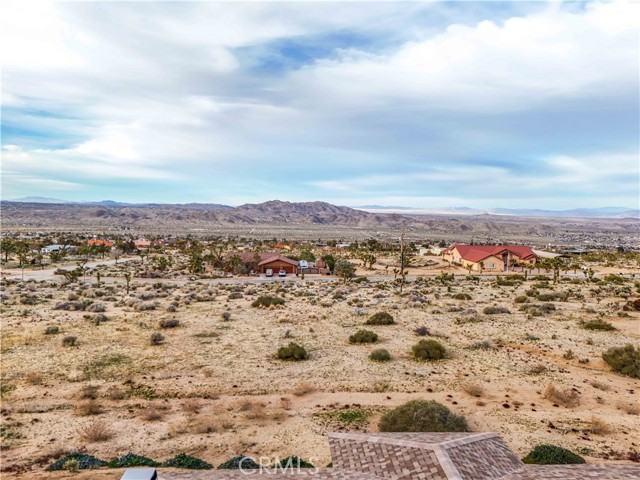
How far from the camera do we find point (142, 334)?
25469 millimetres

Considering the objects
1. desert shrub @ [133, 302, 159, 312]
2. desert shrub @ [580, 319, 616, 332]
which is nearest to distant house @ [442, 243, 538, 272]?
desert shrub @ [580, 319, 616, 332]

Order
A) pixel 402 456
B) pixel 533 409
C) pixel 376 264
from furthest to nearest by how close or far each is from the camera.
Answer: pixel 376 264, pixel 533 409, pixel 402 456

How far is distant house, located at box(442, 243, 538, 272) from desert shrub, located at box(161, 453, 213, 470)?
198ft

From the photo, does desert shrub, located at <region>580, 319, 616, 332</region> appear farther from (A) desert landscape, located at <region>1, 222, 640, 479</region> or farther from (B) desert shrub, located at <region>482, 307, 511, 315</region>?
(B) desert shrub, located at <region>482, 307, 511, 315</region>

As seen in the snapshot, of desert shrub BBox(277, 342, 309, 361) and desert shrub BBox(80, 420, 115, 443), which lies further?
desert shrub BBox(277, 342, 309, 361)

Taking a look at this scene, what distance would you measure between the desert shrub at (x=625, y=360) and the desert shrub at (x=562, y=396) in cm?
456

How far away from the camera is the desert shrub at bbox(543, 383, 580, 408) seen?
16.1 metres

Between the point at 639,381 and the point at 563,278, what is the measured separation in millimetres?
39465

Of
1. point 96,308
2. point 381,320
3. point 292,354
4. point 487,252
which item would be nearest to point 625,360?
point 381,320

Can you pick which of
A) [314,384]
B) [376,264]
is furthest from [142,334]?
[376,264]

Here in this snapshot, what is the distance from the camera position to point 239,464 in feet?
35.9

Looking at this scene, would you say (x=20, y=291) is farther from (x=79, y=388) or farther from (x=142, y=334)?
(x=79, y=388)

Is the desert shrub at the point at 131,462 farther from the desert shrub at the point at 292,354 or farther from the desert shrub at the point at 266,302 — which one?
the desert shrub at the point at 266,302

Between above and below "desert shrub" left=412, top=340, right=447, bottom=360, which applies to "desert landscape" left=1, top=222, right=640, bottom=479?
below
